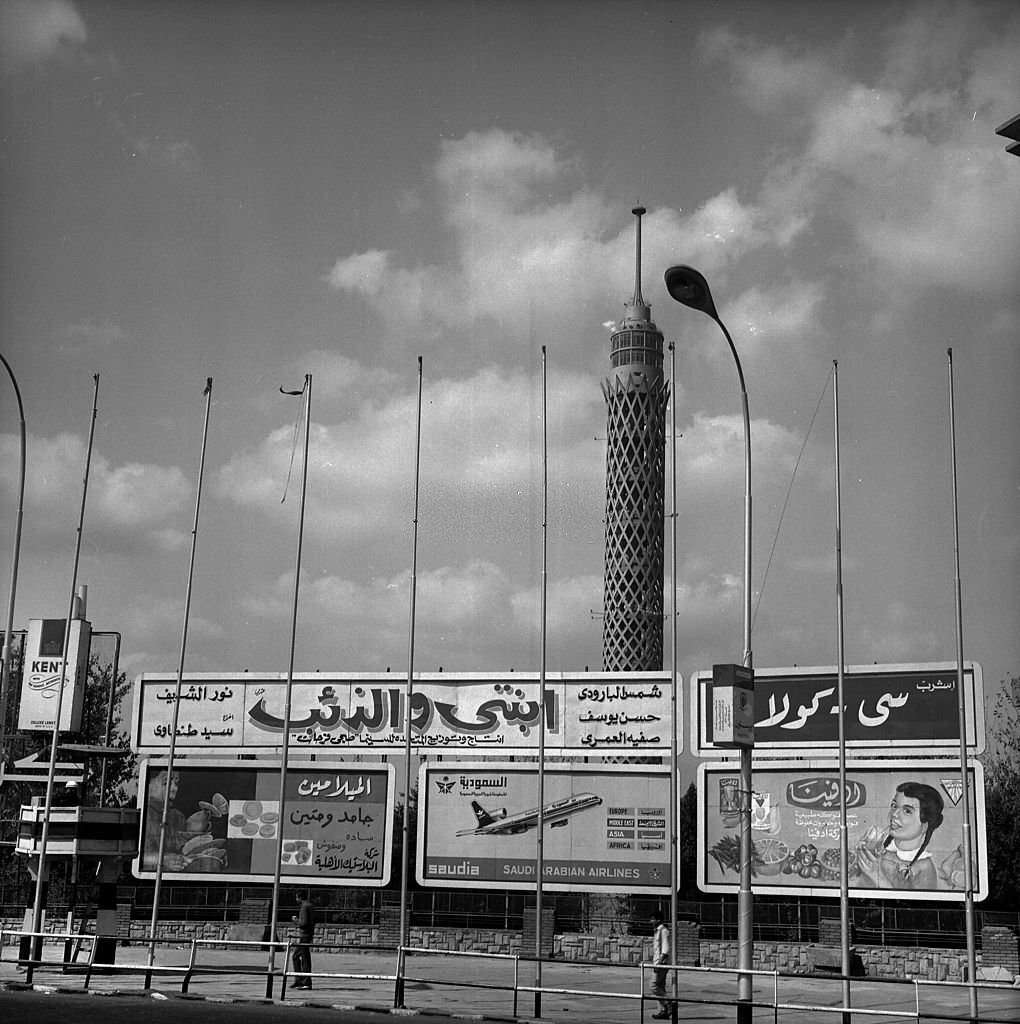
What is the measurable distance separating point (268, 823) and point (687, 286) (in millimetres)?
24696

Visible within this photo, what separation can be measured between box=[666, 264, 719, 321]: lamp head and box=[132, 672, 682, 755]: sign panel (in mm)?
19248

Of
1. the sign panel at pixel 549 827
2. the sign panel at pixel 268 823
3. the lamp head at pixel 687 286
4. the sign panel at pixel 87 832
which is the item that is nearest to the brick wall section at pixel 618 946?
the sign panel at pixel 549 827

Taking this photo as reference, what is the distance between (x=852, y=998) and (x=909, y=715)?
31.9ft

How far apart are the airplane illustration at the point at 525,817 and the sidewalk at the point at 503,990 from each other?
369cm

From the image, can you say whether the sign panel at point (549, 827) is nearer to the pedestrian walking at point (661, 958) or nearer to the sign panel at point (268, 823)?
the sign panel at point (268, 823)

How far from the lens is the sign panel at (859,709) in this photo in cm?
3438

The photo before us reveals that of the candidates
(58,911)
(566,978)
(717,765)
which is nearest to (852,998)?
(566,978)

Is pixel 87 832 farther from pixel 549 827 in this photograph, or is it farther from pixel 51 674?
pixel 549 827

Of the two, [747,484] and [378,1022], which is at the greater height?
[747,484]

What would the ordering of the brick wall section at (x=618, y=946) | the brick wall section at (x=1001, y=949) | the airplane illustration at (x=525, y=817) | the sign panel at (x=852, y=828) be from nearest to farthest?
the brick wall section at (x=1001, y=949), the sign panel at (x=852, y=828), the brick wall section at (x=618, y=946), the airplane illustration at (x=525, y=817)

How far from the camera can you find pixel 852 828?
34375 millimetres

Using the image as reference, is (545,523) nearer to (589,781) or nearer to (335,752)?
(589,781)

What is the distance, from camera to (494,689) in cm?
3778

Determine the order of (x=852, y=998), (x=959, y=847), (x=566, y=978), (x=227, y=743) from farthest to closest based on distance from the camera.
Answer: (x=227, y=743) < (x=959, y=847) < (x=566, y=978) < (x=852, y=998)
